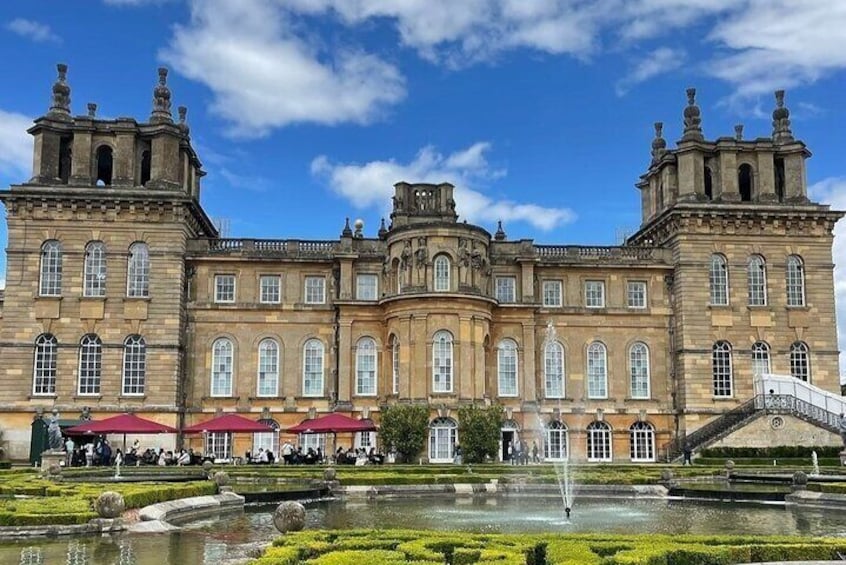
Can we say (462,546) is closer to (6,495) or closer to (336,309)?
(6,495)

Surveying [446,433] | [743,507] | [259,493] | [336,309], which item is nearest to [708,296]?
[446,433]

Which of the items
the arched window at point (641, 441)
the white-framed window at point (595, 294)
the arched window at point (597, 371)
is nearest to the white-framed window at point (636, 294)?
the white-framed window at point (595, 294)

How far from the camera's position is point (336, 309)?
43.6 m

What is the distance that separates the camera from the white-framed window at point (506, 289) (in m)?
44.3

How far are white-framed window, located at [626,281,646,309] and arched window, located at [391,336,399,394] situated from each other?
39.5ft

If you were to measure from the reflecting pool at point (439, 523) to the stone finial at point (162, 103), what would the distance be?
82.1 ft

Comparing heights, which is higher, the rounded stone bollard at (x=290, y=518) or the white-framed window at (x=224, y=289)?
the white-framed window at (x=224, y=289)

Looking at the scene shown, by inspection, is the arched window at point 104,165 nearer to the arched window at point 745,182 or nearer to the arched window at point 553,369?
the arched window at point 553,369

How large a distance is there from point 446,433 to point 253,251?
1288 centimetres

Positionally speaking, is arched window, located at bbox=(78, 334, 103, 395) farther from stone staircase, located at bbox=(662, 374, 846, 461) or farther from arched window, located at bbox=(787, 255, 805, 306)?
arched window, located at bbox=(787, 255, 805, 306)

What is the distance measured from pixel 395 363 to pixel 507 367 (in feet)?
18.1

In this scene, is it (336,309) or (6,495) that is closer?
(6,495)

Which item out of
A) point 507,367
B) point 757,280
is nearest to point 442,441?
point 507,367

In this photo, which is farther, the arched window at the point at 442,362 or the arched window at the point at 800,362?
the arched window at the point at 800,362
